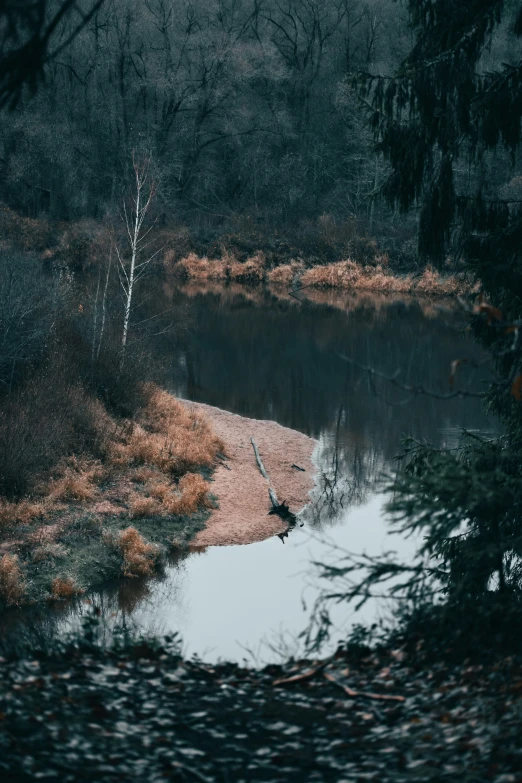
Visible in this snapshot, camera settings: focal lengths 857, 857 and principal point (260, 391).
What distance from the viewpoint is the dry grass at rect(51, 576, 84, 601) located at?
Result: 1319 cm

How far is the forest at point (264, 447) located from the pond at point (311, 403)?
106mm

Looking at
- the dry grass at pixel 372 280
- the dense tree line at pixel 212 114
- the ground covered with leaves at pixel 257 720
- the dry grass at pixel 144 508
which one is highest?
the dense tree line at pixel 212 114

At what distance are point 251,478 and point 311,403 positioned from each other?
26.5ft

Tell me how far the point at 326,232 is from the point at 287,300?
31.5 ft

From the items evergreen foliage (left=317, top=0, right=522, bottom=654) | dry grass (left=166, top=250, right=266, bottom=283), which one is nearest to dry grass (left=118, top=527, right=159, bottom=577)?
evergreen foliage (left=317, top=0, right=522, bottom=654)

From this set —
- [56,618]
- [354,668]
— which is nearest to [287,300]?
[56,618]

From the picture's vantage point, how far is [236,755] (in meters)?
5.97

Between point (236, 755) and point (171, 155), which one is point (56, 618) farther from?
point (171, 155)

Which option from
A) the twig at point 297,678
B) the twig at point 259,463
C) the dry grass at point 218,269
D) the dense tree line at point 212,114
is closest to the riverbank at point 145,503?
the twig at point 259,463

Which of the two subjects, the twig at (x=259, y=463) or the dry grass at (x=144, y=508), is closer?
the dry grass at (x=144, y=508)

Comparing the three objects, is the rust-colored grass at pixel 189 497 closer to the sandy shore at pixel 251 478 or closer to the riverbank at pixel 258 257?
the sandy shore at pixel 251 478

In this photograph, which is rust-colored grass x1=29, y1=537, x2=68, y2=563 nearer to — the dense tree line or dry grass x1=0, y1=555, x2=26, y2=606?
dry grass x1=0, y1=555, x2=26, y2=606

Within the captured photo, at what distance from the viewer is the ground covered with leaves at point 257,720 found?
5488 mm

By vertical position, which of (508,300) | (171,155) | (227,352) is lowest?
(508,300)
